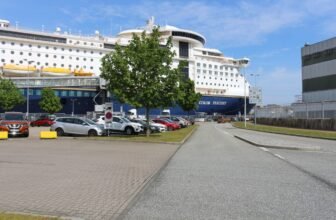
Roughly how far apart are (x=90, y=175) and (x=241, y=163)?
565 cm

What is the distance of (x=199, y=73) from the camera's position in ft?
347

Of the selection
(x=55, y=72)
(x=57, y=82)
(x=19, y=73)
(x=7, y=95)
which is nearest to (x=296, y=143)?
(x=7, y=95)

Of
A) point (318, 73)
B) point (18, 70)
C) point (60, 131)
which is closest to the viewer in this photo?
point (60, 131)

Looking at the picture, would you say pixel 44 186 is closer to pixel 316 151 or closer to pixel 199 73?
pixel 316 151

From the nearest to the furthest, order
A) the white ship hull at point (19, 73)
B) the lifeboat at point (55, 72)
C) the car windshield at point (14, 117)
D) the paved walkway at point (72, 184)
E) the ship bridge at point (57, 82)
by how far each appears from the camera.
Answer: the paved walkway at point (72, 184)
the car windshield at point (14, 117)
the white ship hull at point (19, 73)
the ship bridge at point (57, 82)
the lifeboat at point (55, 72)

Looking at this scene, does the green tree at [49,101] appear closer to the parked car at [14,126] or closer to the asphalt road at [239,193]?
the parked car at [14,126]

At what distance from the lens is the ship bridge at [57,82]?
85.8 meters

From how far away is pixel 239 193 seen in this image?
8.50 metres

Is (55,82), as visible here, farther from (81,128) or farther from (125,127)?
(81,128)

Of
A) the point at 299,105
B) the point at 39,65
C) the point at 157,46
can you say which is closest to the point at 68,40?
the point at 39,65

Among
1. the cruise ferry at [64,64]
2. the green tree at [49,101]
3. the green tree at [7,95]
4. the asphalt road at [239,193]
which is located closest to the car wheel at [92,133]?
the asphalt road at [239,193]

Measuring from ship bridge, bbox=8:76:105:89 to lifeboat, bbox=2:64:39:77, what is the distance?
1.51 meters

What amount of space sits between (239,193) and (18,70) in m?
84.1

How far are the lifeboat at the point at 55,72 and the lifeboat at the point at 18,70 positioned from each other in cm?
177
